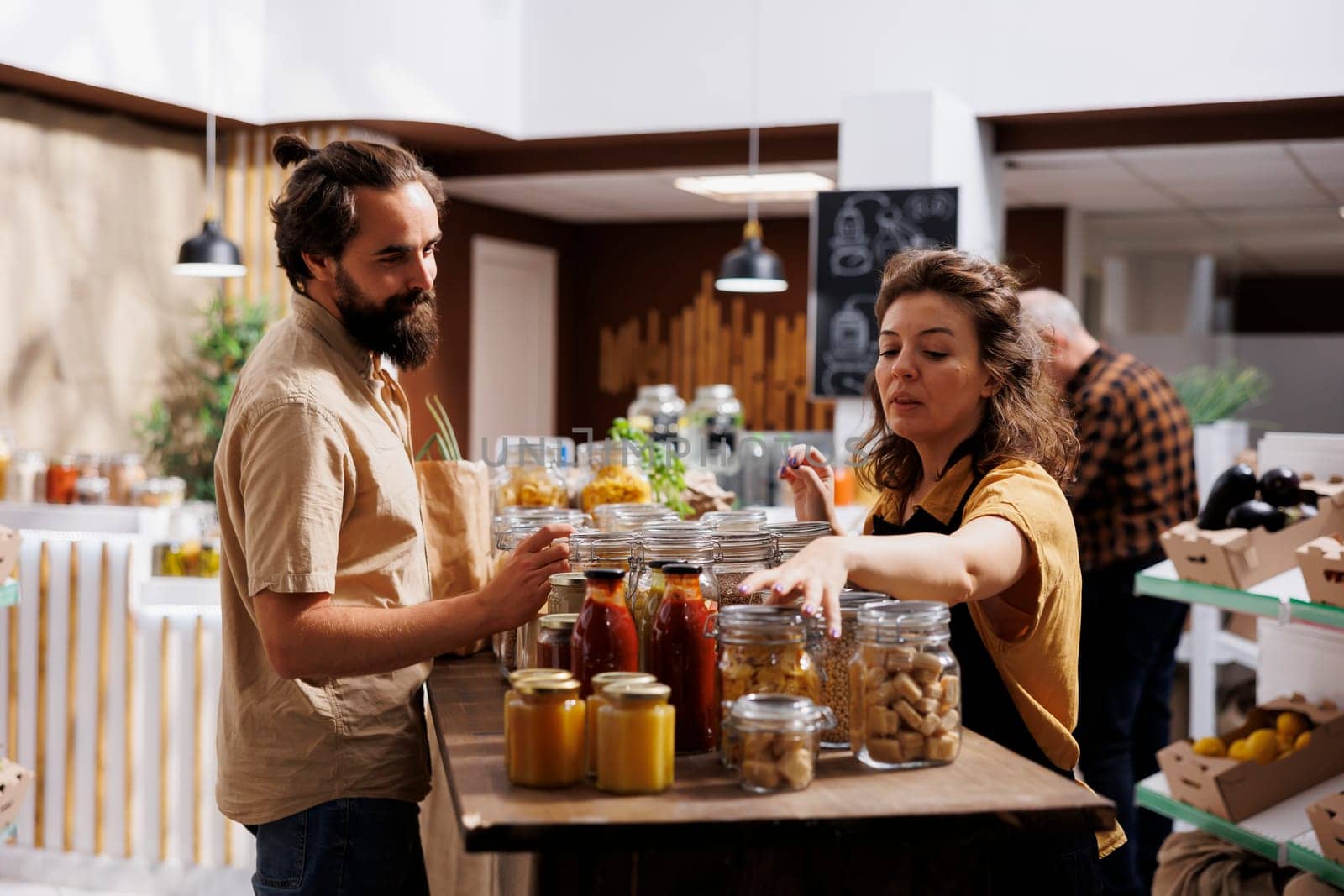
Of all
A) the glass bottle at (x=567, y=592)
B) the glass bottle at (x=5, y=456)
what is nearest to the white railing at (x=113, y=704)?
the glass bottle at (x=5, y=456)

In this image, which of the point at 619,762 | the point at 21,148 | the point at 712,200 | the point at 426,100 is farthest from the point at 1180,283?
the point at 619,762

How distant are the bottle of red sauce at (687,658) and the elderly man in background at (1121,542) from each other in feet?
8.07

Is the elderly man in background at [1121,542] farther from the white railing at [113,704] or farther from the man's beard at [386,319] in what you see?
the white railing at [113,704]

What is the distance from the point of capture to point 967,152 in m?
6.23

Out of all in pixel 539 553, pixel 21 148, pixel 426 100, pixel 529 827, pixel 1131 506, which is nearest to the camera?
pixel 529 827

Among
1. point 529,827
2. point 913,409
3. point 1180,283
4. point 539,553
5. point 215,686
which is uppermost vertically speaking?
point 1180,283

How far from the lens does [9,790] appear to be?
2.99 meters

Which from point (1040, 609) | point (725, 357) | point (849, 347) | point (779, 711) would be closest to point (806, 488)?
point (1040, 609)

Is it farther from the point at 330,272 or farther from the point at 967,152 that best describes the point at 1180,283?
the point at 330,272

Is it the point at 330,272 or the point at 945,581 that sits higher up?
the point at 330,272

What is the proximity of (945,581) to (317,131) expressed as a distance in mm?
6235

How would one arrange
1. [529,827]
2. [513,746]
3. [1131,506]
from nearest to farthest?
1. [529,827]
2. [513,746]
3. [1131,506]

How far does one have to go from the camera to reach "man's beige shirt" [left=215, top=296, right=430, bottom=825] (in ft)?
5.36

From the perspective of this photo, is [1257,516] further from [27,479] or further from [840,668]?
[27,479]
